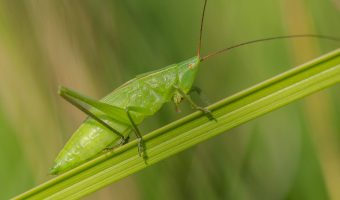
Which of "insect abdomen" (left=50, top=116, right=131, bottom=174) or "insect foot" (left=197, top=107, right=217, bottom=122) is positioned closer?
"insect foot" (left=197, top=107, right=217, bottom=122)

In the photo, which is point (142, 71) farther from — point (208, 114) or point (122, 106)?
point (208, 114)

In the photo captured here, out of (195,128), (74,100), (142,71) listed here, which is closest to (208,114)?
(195,128)

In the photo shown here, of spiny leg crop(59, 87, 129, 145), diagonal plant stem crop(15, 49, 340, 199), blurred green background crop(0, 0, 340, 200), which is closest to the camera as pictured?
diagonal plant stem crop(15, 49, 340, 199)

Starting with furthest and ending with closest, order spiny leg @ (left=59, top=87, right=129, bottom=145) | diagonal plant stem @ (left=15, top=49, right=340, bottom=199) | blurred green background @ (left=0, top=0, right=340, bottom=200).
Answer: blurred green background @ (left=0, top=0, right=340, bottom=200), spiny leg @ (left=59, top=87, right=129, bottom=145), diagonal plant stem @ (left=15, top=49, right=340, bottom=199)

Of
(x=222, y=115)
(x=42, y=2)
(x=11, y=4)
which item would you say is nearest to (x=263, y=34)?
(x=222, y=115)

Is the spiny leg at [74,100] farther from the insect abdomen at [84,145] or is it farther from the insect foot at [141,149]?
the insect foot at [141,149]

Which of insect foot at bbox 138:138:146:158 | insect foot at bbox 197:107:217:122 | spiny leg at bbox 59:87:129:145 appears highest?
spiny leg at bbox 59:87:129:145

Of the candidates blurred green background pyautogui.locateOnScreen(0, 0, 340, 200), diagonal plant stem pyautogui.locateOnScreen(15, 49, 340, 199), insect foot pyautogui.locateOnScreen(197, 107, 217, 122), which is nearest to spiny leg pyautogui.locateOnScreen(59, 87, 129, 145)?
blurred green background pyautogui.locateOnScreen(0, 0, 340, 200)

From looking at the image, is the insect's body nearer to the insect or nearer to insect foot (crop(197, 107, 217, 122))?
the insect
